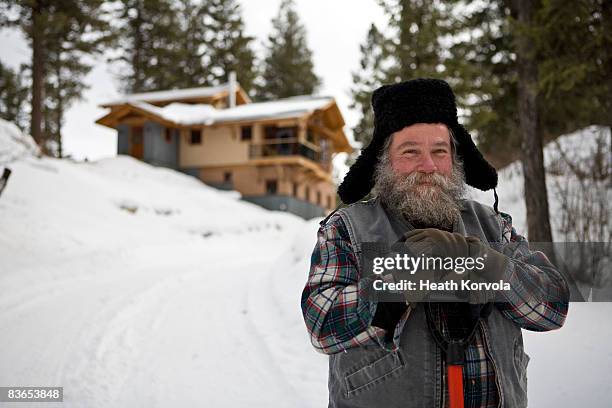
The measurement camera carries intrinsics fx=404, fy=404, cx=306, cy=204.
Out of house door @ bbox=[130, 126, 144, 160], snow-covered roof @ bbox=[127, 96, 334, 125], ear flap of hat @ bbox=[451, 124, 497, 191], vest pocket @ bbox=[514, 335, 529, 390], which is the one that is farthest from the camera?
house door @ bbox=[130, 126, 144, 160]

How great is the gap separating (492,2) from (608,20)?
4416 mm

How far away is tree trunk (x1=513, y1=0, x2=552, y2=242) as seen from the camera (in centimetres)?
691

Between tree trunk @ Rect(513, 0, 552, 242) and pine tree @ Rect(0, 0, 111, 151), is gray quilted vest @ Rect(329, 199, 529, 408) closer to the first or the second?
tree trunk @ Rect(513, 0, 552, 242)

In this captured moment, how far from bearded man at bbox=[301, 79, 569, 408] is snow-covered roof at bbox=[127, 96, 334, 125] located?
22022 mm

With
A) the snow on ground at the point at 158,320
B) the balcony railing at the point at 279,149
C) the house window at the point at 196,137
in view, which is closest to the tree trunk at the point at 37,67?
the snow on ground at the point at 158,320

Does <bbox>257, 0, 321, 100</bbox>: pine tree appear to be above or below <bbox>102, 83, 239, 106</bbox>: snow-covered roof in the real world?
above

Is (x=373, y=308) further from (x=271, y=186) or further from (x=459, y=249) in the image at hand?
(x=271, y=186)

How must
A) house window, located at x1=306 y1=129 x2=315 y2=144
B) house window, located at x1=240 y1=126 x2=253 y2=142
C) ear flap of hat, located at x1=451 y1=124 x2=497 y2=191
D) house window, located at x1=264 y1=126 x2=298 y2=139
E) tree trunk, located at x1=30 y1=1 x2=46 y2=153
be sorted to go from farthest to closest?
house window, located at x1=306 y1=129 x2=315 y2=144 < house window, located at x1=264 y1=126 x2=298 y2=139 < house window, located at x1=240 y1=126 x2=253 y2=142 < tree trunk, located at x1=30 y1=1 x2=46 y2=153 < ear flap of hat, located at x1=451 y1=124 x2=497 y2=191

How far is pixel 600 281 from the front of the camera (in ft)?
12.7

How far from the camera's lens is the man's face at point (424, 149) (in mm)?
1759

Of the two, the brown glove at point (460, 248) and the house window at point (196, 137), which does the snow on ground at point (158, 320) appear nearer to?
the brown glove at point (460, 248)

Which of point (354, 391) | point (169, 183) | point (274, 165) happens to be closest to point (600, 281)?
point (354, 391)

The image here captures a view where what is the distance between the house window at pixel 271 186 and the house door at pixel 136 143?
27.9 feet

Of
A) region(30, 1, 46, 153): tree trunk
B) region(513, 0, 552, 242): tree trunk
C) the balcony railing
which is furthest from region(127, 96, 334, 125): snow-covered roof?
region(513, 0, 552, 242): tree trunk
